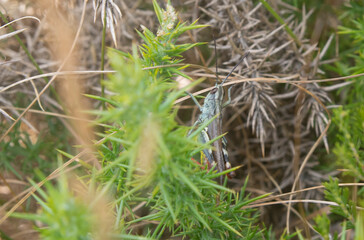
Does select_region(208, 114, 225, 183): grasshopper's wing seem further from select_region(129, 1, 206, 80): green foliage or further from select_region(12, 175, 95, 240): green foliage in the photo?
select_region(12, 175, 95, 240): green foliage

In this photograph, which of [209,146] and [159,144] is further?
[209,146]

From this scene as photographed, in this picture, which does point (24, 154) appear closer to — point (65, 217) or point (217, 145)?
point (217, 145)

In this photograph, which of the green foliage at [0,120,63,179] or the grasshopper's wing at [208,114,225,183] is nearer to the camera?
the grasshopper's wing at [208,114,225,183]

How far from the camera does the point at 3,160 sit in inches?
65.2

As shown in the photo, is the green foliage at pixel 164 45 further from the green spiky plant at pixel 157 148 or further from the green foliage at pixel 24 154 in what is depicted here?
the green foliage at pixel 24 154

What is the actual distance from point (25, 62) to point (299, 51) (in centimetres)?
147

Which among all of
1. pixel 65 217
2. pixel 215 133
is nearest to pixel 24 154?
pixel 215 133

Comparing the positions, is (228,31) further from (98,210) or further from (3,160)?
(98,210)

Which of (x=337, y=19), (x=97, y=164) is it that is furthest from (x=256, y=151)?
(x=97, y=164)

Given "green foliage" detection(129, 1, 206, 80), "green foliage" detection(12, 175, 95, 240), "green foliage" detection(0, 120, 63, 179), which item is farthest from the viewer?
"green foliage" detection(0, 120, 63, 179)

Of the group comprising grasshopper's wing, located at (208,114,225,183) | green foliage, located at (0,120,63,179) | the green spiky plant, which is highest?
the green spiky plant

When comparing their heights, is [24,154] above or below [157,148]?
below

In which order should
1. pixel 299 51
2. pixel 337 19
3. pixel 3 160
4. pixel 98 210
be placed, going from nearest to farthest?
1. pixel 98 210
2. pixel 3 160
3. pixel 299 51
4. pixel 337 19

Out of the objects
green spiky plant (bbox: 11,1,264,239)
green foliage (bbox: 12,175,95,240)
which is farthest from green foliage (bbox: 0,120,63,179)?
green foliage (bbox: 12,175,95,240)
